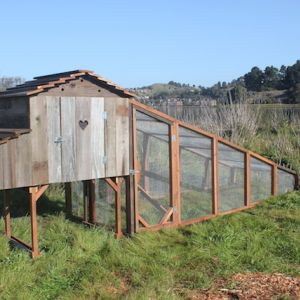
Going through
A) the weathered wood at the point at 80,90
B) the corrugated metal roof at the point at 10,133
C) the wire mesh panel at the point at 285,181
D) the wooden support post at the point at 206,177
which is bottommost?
the wire mesh panel at the point at 285,181

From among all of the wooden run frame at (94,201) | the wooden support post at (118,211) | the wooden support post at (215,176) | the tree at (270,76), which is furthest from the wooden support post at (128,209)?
the tree at (270,76)

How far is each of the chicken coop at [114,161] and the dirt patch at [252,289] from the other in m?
2.41

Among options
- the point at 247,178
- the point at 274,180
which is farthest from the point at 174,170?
the point at 274,180

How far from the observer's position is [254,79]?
5925 cm

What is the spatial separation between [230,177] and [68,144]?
3776mm

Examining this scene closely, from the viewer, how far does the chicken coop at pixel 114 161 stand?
6.16 metres

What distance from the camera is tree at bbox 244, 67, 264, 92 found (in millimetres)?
57919

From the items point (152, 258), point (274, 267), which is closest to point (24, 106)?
point (152, 258)

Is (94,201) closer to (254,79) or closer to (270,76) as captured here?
(270,76)

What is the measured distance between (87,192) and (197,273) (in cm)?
325

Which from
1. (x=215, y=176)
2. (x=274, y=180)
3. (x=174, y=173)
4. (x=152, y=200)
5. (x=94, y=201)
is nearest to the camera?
(x=152, y=200)

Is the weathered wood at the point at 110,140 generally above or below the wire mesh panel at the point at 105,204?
above

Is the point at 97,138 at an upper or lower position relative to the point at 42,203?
upper

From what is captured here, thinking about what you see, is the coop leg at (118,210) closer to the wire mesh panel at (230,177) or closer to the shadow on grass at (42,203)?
the shadow on grass at (42,203)
